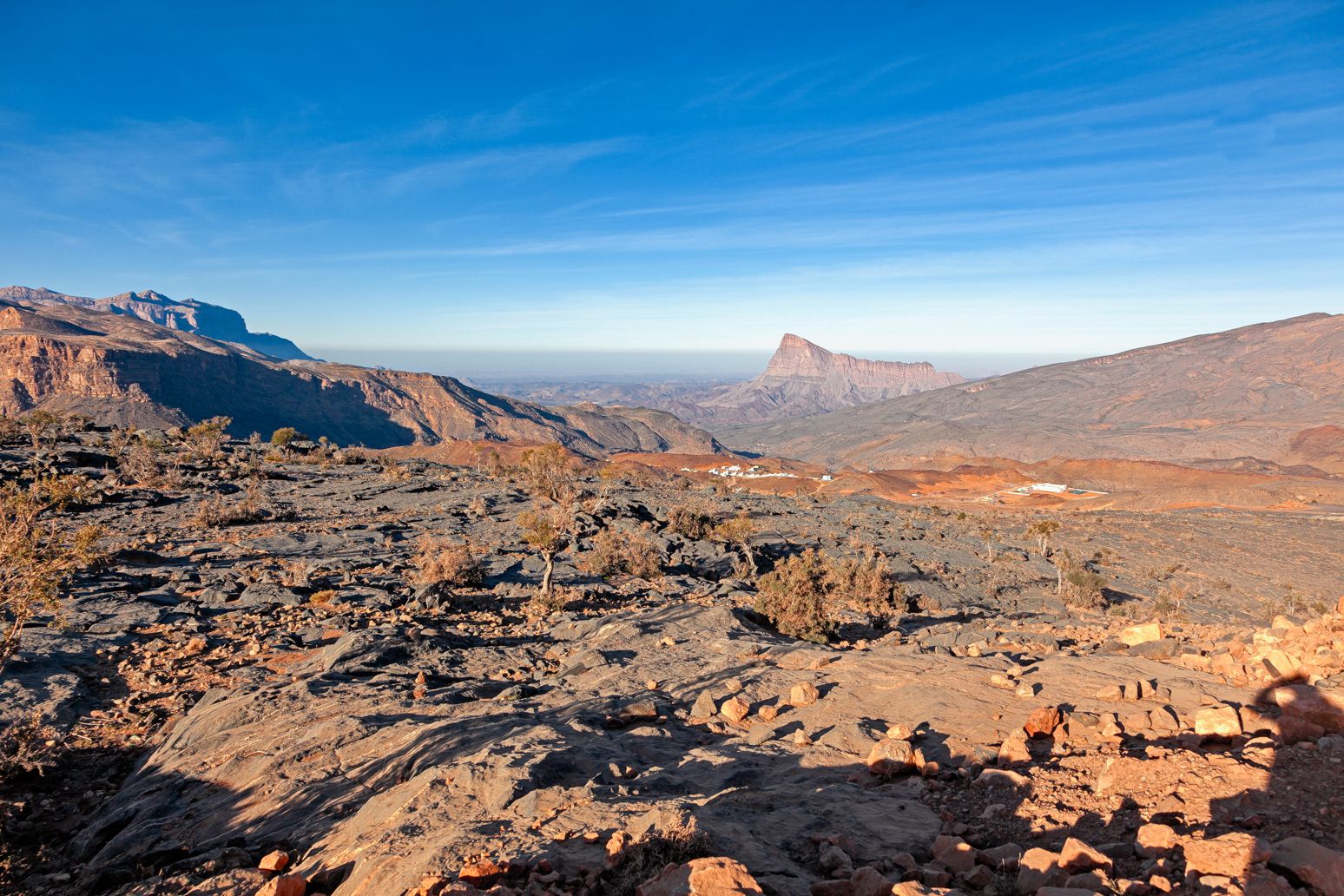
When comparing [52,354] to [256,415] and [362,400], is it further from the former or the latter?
[362,400]

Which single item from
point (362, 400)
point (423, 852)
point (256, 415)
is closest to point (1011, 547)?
point (423, 852)

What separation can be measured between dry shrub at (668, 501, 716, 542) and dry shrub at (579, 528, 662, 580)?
15.9 feet

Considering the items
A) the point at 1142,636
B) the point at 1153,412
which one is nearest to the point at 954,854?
the point at 1142,636

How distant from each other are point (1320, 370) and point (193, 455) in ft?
672

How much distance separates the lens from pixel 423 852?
4.04 meters

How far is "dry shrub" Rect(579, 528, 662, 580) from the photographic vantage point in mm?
17016

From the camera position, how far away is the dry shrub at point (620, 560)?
55.8 ft

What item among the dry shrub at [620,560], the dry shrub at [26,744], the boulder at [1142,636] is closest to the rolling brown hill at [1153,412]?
the dry shrub at [620,560]

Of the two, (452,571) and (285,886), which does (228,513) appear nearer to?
(452,571)

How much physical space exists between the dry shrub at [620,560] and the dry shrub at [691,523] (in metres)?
4.86

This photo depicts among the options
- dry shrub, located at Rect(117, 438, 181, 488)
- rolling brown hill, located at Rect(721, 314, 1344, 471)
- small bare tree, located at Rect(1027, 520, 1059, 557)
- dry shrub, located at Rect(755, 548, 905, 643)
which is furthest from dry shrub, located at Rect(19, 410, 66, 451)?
rolling brown hill, located at Rect(721, 314, 1344, 471)

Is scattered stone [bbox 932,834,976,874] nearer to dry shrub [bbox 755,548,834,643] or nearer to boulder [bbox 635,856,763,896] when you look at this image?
boulder [bbox 635,856,763,896]

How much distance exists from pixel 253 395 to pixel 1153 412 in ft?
633

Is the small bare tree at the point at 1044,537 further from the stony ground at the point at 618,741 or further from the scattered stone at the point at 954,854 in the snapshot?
the scattered stone at the point at 954,854
